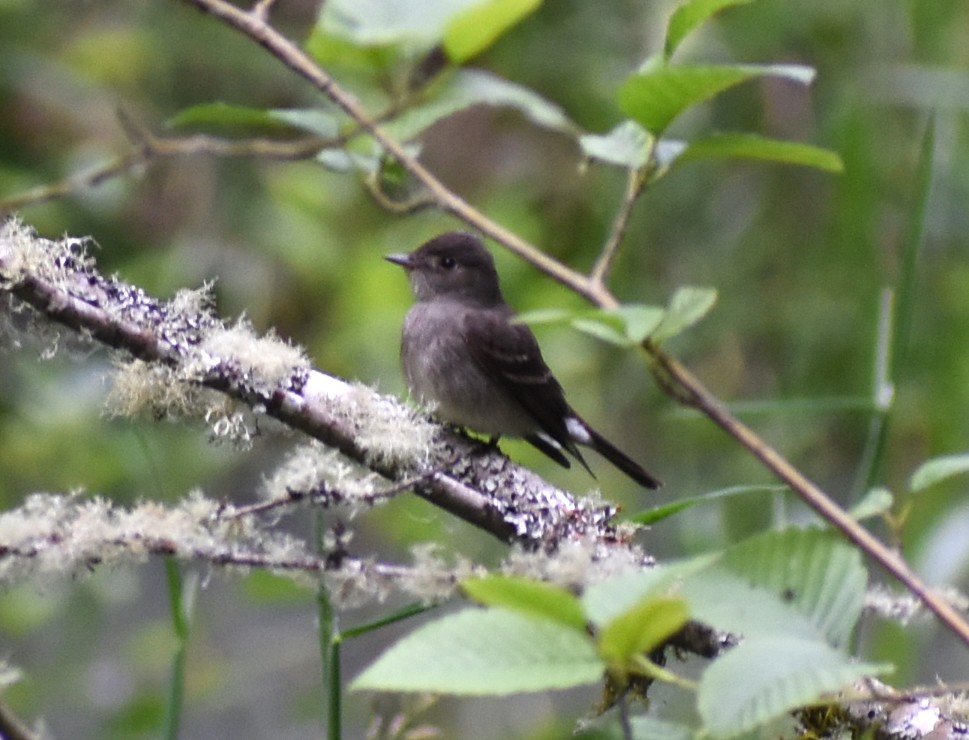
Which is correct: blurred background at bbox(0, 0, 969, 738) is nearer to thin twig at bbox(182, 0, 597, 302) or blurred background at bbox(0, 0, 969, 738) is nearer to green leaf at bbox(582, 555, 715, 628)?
thin twig at bbox(182, 0, 597, 302)

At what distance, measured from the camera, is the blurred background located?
3633mm

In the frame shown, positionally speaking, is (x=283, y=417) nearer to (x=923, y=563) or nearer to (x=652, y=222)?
(x=923, y=563)

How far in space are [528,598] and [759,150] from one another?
959mm

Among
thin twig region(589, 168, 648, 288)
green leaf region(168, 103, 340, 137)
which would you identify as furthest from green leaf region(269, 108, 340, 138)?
thin twig region(589, 168, 648, 288)


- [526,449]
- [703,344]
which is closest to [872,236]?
[703,344]

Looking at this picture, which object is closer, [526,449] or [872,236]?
[872,236]

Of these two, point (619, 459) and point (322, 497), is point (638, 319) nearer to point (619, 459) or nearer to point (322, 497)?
point (322, 497)

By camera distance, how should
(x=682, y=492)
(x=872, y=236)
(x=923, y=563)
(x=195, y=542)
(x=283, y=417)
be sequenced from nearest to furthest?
(x=195, y=542) → (x=283, y=417) → (x=923, y=563) → (x=872, y=236) → (x=682, y=492)

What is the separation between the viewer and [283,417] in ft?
5.59

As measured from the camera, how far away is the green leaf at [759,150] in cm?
166

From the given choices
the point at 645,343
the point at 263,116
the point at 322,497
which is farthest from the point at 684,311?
the point at 263,116

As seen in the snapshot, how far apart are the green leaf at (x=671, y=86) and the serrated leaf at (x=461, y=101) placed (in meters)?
0.52

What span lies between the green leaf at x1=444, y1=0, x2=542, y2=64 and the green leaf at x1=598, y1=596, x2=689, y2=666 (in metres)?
1.16

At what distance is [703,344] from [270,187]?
4.79 feet
